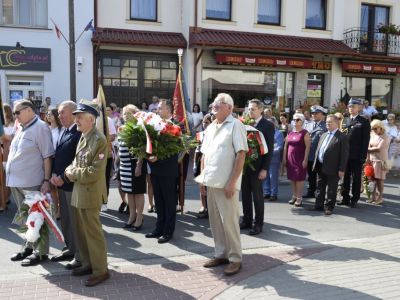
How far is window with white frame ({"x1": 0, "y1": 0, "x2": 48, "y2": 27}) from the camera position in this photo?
16.3m

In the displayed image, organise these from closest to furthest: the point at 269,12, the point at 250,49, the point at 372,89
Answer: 1. the point at 250,49
2. the point at 269,12
3. the point at 372,89

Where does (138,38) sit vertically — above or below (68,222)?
above

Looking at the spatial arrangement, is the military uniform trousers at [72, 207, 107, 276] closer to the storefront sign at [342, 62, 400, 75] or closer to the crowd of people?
the crowd of people

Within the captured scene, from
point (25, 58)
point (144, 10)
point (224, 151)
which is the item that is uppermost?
point (144, 10)

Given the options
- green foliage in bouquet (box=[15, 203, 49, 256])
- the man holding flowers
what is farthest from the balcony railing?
green foliage in bouquet (box=[15, 203, 49, 256])

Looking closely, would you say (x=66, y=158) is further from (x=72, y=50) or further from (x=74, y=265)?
(x=72, y=50)

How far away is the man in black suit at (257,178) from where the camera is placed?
21.1 feet

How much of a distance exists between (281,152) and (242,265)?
184 inches

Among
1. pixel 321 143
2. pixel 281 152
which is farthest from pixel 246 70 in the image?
pixel 321 143

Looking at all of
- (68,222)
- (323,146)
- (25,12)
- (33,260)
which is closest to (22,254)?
(33,260)

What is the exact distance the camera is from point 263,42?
18.0 m

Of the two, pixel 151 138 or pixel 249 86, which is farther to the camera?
pixel 249 86

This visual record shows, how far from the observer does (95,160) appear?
4.51 meters

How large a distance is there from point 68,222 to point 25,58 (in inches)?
493
